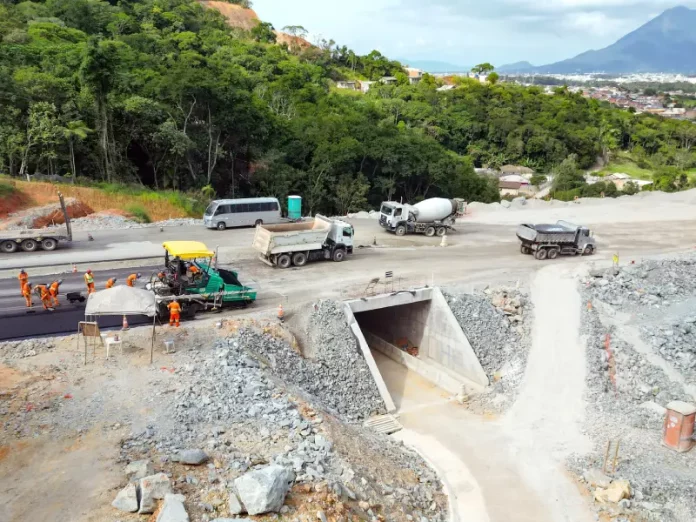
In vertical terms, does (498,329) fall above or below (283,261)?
below

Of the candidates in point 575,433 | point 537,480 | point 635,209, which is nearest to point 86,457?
point 537,480

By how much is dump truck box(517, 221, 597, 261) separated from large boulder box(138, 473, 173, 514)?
23.8m

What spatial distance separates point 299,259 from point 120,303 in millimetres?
11067

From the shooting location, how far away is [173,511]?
432 inches

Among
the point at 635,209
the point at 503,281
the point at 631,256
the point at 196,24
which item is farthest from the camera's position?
the point at 196,24

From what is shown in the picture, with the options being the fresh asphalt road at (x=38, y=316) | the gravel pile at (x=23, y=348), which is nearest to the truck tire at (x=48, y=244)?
the fresh asphalt road at (x=38, y=316)

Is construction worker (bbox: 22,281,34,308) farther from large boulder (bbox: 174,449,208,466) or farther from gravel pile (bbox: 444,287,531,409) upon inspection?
gravel pile (bbox: 444,287,531,409)

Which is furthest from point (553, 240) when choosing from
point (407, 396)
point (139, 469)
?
point (139, 469)

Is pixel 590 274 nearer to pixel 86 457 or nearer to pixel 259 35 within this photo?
pixel 86 457

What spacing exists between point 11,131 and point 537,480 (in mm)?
35943

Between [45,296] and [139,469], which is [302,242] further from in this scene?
[139,469]

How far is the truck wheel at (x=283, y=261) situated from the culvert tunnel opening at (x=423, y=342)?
434cm

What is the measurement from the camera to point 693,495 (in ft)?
54.0

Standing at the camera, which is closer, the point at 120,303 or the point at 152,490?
the point at 152,490
